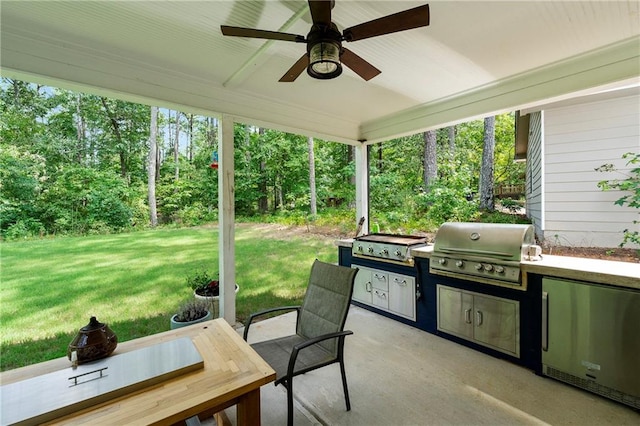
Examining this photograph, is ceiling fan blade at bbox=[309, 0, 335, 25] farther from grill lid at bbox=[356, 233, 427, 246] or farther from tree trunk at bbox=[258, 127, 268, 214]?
tree trunk at bbox=[258, 127, 268, 214]

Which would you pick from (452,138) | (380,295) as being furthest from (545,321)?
(452,138)

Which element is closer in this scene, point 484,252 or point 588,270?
point 588,270

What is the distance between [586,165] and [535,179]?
40.0 inches

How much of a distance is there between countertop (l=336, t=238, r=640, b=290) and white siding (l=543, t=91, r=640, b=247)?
4.14 feet

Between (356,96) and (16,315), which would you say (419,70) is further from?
(16,315)

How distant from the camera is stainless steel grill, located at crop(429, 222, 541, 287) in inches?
92.4

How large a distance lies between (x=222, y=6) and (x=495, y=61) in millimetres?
2434

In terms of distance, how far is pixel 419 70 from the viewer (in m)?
2.73

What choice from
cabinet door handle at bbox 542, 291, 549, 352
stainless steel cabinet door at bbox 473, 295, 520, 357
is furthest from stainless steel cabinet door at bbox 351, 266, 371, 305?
cabinet door handle at bbox 542, 291, 549, 352

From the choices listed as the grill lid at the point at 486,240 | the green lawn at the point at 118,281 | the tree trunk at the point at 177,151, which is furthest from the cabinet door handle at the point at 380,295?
the tree trunk at the point at 177,151

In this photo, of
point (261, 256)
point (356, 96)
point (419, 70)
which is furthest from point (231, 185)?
point (261, 256)

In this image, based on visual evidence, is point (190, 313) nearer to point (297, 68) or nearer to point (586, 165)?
point (297, 68)

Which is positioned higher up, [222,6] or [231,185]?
[222,6]

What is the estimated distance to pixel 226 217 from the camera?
119 inches
